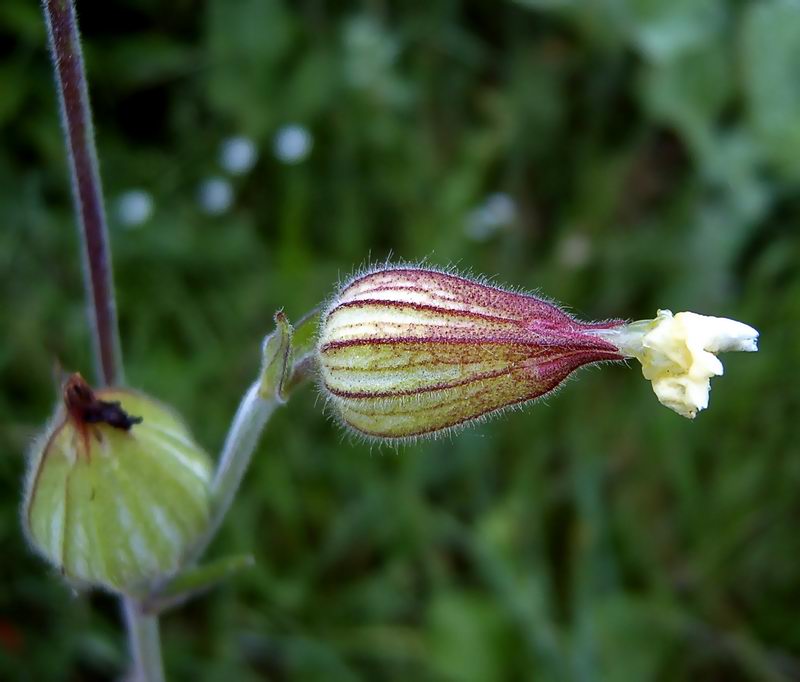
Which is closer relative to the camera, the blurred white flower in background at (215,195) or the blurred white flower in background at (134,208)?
the blurred white flower in background at (134,208)

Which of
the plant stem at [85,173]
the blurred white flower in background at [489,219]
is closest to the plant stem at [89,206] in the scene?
the plant stem at [85,173]

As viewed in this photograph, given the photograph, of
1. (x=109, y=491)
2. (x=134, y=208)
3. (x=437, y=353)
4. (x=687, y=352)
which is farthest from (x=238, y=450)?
(x=134, y=208)

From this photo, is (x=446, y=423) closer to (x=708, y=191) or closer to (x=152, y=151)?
(x=152, y=151)

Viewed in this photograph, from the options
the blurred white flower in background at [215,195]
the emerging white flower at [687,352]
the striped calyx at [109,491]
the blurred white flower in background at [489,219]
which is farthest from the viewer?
the blurred white flower in background at [489,219]

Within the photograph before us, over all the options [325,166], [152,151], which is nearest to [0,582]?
[152,151]

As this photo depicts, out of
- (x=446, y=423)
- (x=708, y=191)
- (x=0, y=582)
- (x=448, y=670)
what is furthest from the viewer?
(x=708, y=191)

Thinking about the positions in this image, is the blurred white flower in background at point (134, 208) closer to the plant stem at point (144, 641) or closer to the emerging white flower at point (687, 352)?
the plant stem at point (144, 641)

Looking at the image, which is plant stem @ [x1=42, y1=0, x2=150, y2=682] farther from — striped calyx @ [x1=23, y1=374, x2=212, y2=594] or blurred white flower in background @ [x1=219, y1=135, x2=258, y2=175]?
blurred white flower in background @ [x1=219, y1=135, x2=258, y2=175]
